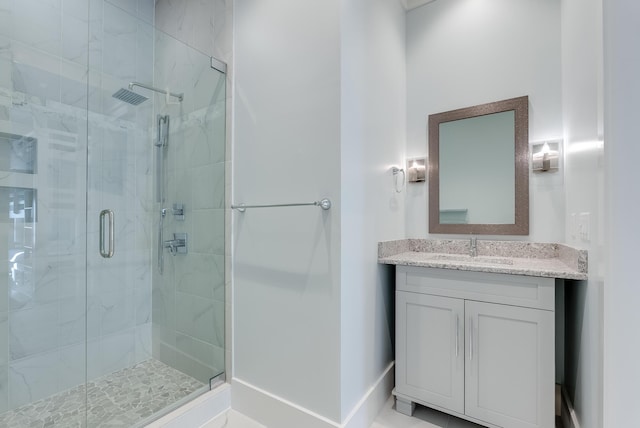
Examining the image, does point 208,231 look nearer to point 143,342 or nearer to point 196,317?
point 196,317

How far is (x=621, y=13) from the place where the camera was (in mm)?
967

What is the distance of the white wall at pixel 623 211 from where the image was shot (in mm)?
964

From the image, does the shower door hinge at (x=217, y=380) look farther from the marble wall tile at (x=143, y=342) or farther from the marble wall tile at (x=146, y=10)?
the marble wall tile at (x=146, y=10)

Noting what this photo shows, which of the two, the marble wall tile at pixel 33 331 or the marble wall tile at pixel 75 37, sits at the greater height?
the marble wall tile at pixel 75 37

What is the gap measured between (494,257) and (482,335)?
2.10 ft

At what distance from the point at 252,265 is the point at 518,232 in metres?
1.77

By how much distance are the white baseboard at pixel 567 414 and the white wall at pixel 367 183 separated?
94 cm

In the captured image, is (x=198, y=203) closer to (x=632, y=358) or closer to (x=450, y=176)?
(x=450, y=176)

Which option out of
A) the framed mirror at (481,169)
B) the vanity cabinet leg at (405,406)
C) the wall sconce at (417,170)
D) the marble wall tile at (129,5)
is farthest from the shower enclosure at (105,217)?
the framed mirror at (481,169)

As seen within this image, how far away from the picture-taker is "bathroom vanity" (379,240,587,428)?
1384 millimetres

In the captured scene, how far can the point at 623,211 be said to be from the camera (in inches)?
38.4

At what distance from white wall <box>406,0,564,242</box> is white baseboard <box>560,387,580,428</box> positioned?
91cm

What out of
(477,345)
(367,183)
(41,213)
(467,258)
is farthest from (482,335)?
(41,213)

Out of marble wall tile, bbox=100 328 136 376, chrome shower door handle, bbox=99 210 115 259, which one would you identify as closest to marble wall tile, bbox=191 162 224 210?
chrome shower door handle, bbox=99 210 115 259
